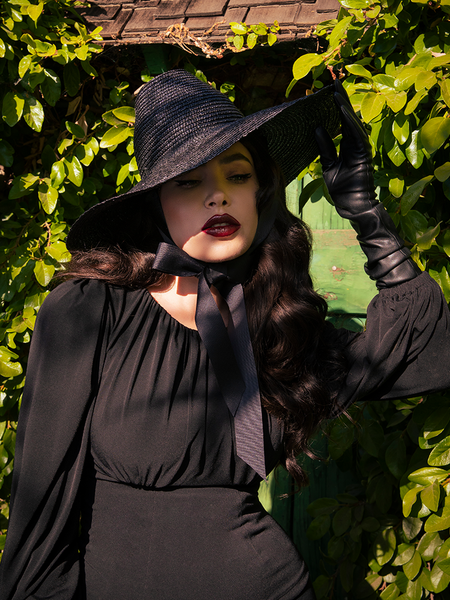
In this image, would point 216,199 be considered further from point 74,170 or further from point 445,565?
point 445,565

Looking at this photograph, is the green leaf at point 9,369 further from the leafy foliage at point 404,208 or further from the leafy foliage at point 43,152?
the leafy foliage at point 404,208

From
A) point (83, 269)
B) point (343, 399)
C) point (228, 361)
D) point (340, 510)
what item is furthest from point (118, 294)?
point (340, 510)

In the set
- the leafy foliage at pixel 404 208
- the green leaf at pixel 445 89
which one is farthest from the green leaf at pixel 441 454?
the green leaf at pixel 445 89

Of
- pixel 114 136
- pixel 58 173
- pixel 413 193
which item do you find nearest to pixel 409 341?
pixel 413 193

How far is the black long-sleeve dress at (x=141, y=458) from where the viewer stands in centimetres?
124

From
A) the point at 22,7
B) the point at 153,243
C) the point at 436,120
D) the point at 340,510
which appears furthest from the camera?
the point at 340,510

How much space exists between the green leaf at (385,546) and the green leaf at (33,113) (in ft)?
6.37

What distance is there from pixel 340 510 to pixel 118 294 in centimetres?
124

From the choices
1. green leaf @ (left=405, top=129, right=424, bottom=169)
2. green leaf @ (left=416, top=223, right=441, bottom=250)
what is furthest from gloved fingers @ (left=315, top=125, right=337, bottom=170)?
green leaf @ (left=416, top=223, right=441, bottom=250)

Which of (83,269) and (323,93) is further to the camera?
(83,269)

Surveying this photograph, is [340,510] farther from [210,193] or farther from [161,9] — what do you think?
[161,9]

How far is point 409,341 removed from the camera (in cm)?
134

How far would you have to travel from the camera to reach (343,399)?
1472mm

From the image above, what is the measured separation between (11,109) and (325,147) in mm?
1184
